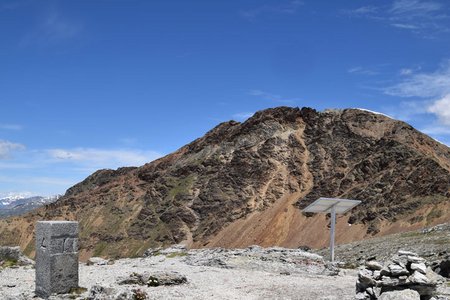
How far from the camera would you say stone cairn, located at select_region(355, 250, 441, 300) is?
1611 cm

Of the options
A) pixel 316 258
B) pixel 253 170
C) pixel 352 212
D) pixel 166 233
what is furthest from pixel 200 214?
pixel 316 258

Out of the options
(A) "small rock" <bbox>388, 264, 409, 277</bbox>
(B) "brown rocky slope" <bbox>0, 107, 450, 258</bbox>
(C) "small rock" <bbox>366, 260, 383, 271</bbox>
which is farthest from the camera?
(B) "brown rocky slope" <bbox>0, 107, 450, 258</bbox>

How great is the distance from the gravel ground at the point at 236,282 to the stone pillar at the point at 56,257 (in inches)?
26.8

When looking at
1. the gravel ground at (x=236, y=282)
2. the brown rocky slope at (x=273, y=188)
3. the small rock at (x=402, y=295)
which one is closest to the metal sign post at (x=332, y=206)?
the gravel ground at (x=236, y=282)

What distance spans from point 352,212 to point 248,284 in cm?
6826

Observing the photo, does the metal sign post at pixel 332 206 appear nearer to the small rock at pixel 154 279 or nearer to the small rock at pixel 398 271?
the small rock at pixel 154 279

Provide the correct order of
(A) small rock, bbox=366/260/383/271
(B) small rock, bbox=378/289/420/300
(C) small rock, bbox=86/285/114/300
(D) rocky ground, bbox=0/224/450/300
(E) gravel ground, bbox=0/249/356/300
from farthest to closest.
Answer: (E) gravel ground, bbox=0/249/356/300, (D) rocky ground, bbox=0/224/450/300, (A) small rock, bbox=366/260/383/271, (C) small rock, bbox=86/285/114/300, (B) small rock, bbox=378/289/420/300

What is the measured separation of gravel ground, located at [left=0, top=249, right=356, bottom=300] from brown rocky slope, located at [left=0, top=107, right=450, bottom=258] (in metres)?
53.1

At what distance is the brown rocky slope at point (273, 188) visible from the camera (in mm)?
85562

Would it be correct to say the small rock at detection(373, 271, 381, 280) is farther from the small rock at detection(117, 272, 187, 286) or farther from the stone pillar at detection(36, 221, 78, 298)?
the stone pillar at detection(36, 221, 78, 298)

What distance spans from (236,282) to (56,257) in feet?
26.4

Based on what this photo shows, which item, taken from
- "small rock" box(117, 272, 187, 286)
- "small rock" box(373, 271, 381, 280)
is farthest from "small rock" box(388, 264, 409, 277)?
"small rock" box(117, 272, 187, 286)

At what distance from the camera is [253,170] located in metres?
111

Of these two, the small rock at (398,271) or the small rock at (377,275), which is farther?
the small rock at (377,275)
